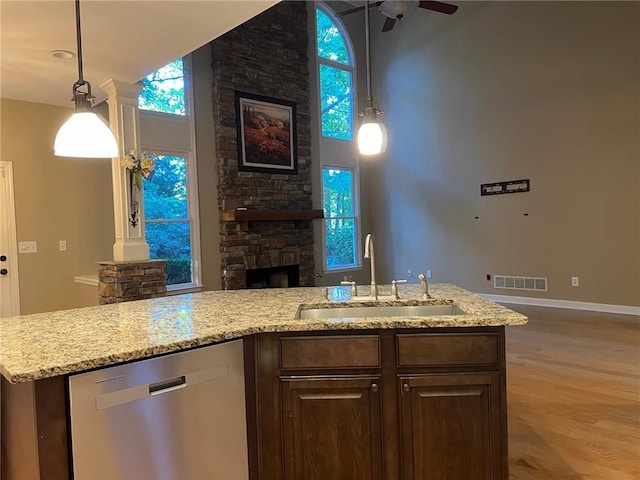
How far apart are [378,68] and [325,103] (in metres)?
1.25

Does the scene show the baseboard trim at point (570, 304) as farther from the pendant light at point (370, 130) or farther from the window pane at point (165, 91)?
the window pane at point (165, 91)

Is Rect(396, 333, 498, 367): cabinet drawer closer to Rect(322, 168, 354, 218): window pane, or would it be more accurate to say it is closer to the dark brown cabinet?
the dark brown cabinet

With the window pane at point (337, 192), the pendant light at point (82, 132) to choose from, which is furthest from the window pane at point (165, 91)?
the pendant light at point (82, 132)

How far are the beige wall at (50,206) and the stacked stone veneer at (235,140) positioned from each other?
1657 mm

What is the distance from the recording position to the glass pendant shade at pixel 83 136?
187cm

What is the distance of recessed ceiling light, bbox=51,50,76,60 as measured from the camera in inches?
122

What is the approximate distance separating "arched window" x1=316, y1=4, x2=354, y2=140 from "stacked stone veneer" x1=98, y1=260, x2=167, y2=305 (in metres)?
4.27

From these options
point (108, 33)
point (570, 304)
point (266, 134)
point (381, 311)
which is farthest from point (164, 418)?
point (570, 304)

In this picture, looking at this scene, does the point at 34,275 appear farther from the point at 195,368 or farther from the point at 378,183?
the point at 378,183

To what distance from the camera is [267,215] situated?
6.30 meters

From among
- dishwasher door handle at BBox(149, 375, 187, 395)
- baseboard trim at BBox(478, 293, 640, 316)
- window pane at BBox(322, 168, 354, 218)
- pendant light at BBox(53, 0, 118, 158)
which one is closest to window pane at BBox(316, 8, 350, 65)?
window pane at BBox(322, 168, 354, 218)

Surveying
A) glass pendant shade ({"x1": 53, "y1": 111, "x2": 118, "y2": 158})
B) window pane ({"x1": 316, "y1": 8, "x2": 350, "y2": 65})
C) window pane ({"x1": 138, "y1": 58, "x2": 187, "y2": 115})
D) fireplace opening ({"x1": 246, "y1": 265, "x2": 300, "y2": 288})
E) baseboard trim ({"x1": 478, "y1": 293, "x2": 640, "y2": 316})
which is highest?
window pane ({"x1": 316, "y1": 8, "x2": 350, "y2": 65})

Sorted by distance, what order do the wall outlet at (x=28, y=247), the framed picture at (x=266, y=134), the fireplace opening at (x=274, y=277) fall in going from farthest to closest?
the fireplace opening at (x=274, y=277) → the framed picture at (x=266, y=134) → the wall outlet at (x=28, y=247)

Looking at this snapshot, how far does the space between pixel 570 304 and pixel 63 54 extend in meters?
Answer: 6.19
